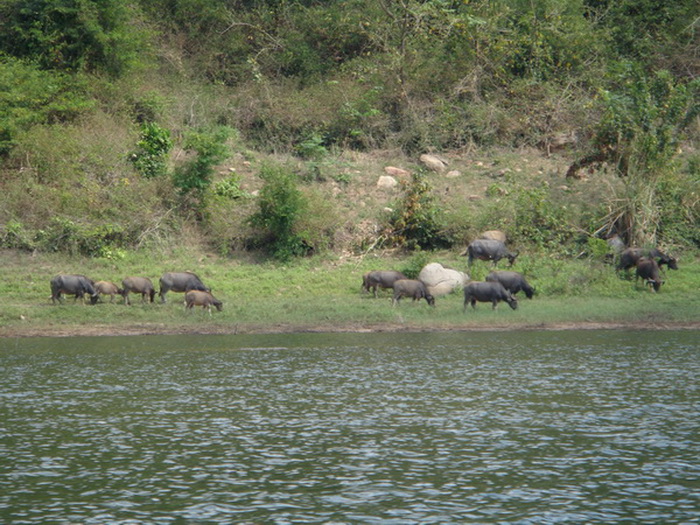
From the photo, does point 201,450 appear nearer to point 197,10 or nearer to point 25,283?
point 25,283

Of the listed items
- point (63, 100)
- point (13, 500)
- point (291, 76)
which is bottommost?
point (13, 500)

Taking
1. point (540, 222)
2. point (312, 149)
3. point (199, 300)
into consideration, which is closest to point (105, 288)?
point (199, 300)

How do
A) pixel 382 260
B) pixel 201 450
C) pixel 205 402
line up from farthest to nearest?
pixel 382 260 → pixel 205 402 → pixel 201 450

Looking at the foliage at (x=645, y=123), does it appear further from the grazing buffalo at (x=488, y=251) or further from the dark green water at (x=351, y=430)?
the dark green water at (x=351, y=430)

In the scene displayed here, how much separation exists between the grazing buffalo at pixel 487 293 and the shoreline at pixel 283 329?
93cm

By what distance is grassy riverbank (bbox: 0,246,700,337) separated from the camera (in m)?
21.8

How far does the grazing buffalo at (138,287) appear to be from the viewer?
2294 cm

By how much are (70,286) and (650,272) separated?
1375 cm

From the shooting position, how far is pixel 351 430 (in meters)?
13.4

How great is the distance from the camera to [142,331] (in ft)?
70.4

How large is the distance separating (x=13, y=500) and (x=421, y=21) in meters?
28.2

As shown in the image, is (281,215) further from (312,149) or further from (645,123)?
(645,123)

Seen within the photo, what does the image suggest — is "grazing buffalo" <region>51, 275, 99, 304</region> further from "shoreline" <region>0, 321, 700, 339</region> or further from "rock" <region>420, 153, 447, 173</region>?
"rock" <region>420, 153, 447, 173</region>

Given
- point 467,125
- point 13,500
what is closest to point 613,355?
point 13,500
